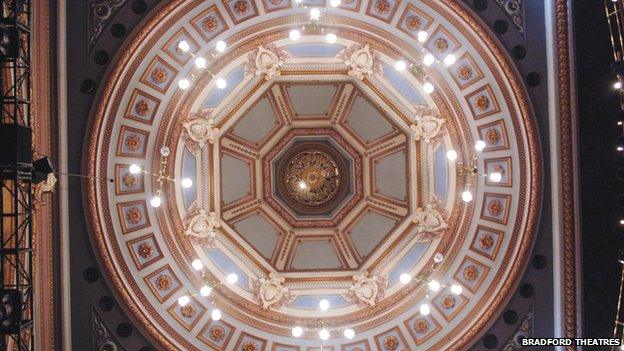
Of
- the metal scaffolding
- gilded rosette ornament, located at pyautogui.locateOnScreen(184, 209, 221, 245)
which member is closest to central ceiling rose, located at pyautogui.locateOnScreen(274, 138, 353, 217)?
gilded rosette ornament, located at pyautogui.locateOnScreen(184, 209, 221, 245)

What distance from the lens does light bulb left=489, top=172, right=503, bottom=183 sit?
14.8 meters

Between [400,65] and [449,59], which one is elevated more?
[400,65]

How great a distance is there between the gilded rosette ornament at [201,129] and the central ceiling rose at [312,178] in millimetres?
3308

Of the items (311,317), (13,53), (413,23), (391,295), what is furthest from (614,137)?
(13,53)

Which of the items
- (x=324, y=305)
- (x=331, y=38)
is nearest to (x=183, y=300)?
(x=324, y=305)

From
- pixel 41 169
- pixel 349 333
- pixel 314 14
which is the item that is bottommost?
pixel 349 333

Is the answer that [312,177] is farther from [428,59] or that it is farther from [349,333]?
[428,59]

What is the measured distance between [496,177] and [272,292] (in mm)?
7202

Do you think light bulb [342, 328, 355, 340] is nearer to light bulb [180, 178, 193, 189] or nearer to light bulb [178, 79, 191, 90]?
light bulb [180, 178, 193, 189]

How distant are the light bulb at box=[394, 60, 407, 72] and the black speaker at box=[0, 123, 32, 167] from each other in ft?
30.0

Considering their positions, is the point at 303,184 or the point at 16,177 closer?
the point at 16,177

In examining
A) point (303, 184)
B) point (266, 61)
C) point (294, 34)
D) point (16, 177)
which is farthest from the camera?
point (303, 184)

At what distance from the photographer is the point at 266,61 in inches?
635

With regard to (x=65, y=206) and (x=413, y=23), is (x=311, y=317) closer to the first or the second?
(x=65, y=206)
